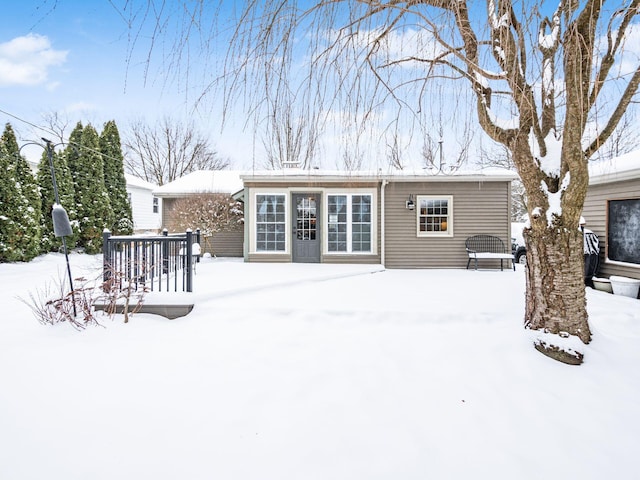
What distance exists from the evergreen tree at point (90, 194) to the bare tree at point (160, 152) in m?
8.70

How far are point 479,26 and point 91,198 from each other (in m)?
12.8

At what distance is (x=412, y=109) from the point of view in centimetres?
255

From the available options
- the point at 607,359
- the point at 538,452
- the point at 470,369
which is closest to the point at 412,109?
the point at 470,369

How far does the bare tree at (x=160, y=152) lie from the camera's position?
20.1m

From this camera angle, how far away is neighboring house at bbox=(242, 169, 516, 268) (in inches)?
324

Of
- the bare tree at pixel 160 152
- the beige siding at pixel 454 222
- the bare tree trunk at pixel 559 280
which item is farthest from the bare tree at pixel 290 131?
the bare tree at pixel 160 152

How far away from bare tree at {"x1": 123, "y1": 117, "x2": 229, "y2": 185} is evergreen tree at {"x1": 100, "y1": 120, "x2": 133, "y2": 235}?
7.49m

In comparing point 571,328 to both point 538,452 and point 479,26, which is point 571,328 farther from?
Result: point 479,26

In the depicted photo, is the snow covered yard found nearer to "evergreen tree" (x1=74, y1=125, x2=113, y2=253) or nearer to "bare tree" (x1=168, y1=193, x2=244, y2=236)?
"bare tree" (x1=168, y1=193, x2=244, y2=236)

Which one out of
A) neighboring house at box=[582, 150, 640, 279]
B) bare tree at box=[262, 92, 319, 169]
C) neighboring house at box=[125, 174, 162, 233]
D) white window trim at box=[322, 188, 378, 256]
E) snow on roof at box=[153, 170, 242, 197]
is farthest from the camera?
neighboring house at box=[125, 174, 162, 233]

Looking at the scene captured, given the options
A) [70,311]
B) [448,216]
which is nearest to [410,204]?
[448,216]

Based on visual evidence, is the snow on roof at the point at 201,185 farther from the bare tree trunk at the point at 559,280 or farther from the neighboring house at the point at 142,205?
the bare tree trunk at the point at 559,280

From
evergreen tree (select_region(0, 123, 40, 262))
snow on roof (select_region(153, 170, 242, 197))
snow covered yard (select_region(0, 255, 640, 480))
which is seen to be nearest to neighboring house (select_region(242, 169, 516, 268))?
snow on roof (select_region(153, 170, 242, 197))

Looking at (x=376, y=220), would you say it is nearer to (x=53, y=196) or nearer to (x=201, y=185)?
(x=201, y=185)
